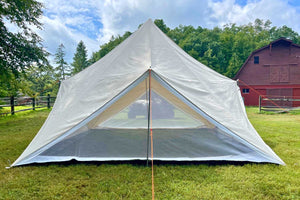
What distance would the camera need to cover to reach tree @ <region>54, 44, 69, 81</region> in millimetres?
29797

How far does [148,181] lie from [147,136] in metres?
1.08

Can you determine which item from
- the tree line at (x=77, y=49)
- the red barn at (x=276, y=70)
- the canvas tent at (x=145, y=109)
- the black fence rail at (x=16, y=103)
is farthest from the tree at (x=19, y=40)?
the red barn at (x=276, y=70)

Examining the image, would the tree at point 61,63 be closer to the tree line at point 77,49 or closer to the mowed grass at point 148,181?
the tree line at point 77,49

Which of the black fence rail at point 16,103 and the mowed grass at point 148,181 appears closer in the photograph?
the mowed grass at point 148,181

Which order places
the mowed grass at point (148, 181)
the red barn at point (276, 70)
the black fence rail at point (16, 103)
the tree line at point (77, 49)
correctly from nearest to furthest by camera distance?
1. the mowed grass at point (148, 181)
2. the tree line at point (77, 49)
3. the black fence rail at point (16, 103)
4. the red barn at point (276, 70)

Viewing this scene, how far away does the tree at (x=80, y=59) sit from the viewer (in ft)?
97.3

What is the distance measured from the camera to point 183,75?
2.59 metres

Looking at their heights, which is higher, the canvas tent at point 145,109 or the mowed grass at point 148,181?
the canvas tent at point 145,109

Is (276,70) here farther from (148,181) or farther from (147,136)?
(148,181)

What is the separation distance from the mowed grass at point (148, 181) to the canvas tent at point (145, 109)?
146mm

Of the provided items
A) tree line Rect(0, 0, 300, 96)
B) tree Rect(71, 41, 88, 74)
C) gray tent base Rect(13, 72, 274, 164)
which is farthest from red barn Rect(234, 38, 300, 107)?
tree Rect(71, 41, 88, 74)

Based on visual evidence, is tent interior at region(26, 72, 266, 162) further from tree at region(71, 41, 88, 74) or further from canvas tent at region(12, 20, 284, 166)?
tree at region(71, 41, 88, 74)

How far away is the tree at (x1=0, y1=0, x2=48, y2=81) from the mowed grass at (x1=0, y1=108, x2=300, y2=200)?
3823 mm

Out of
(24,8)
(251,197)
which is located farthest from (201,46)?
(251,197)
